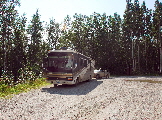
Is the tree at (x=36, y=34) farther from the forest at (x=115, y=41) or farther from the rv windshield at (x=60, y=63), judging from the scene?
the rv windshield at (x=60, y=63)

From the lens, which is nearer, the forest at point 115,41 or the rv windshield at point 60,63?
the rv windshield at point 60,63

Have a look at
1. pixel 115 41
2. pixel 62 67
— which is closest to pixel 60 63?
pixel 62 67

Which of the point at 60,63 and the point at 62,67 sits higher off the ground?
the point at 60,63

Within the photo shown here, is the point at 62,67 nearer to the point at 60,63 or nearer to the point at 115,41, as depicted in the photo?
the point at 60,63

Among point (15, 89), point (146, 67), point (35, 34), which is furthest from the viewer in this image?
point (35, 34)

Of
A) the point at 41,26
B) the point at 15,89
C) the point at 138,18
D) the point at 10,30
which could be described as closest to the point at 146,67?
the point at 138,18

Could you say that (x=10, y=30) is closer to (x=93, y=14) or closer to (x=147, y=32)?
(x=93, y=14)

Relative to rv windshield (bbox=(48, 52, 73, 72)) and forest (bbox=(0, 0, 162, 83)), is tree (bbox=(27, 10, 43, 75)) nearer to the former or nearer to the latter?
forest (bbox=(0, 0, 162, 83))

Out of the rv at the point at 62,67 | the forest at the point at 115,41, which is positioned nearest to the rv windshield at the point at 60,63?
the rv at the point at 62,67

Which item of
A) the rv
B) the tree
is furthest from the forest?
the rv

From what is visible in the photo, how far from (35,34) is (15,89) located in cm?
3627

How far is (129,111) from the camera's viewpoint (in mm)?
7910

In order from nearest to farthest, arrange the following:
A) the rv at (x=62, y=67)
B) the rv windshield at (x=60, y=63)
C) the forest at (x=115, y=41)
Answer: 1. the rv at (x=62, y=67)
2. the rv windshield at (x=60, y=63)
3. the forest at (x=115, y=41)

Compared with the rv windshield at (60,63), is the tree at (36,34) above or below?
above
